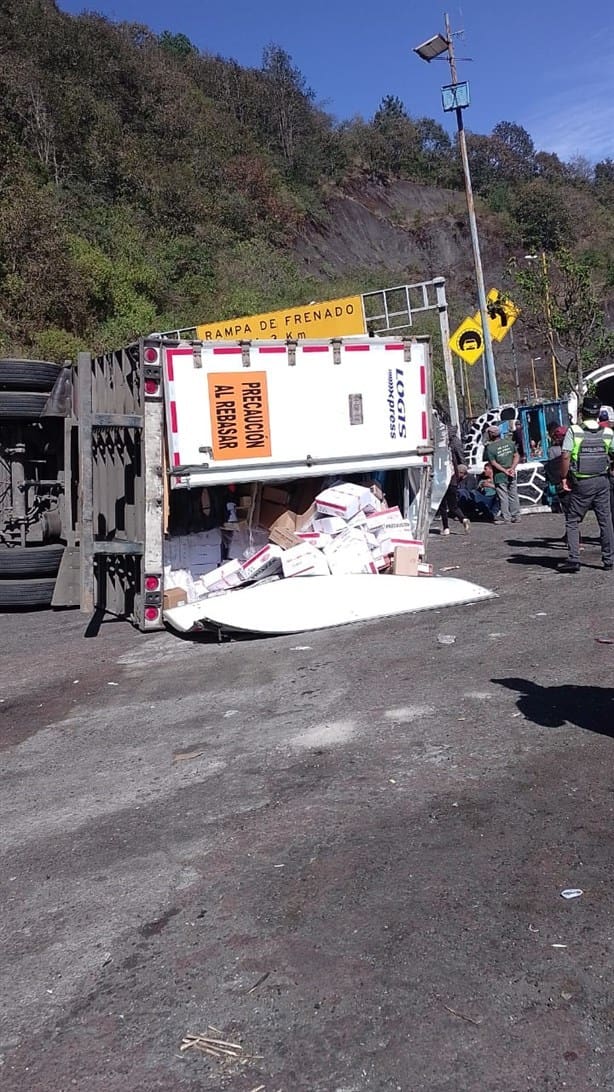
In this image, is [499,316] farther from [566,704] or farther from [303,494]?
[566,704]

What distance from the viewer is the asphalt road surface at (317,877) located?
249 centimetres

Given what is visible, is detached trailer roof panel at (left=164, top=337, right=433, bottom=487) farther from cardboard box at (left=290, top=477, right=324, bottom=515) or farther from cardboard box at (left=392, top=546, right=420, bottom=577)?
cardboard box at (left=392, top=546, right=420, bottom=577)

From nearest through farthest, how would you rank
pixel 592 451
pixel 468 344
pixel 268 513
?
1. pixel 268 513
2. pixel 592 451
3. pixel 468 344

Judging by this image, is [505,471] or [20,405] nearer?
[20,405]

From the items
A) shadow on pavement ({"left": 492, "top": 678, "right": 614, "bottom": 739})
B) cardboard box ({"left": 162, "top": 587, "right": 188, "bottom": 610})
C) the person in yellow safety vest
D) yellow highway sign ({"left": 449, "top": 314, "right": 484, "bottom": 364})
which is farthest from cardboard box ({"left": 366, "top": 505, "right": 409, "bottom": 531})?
yellow highway sign ({"left": 449, "top": 314, "right": 484, "bottom": 364})

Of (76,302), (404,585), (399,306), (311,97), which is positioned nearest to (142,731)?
(404,585)

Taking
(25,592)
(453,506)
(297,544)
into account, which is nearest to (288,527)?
(297,544)

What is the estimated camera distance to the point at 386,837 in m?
3.64

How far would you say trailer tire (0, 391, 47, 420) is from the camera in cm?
833

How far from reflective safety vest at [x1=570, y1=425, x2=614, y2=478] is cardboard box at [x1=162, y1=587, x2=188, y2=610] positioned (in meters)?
4.32

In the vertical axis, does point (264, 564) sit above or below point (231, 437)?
below

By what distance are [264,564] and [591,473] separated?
12.0 feet

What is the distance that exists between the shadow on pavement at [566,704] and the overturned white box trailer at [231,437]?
2.43 m

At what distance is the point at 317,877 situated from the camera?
3.38m
